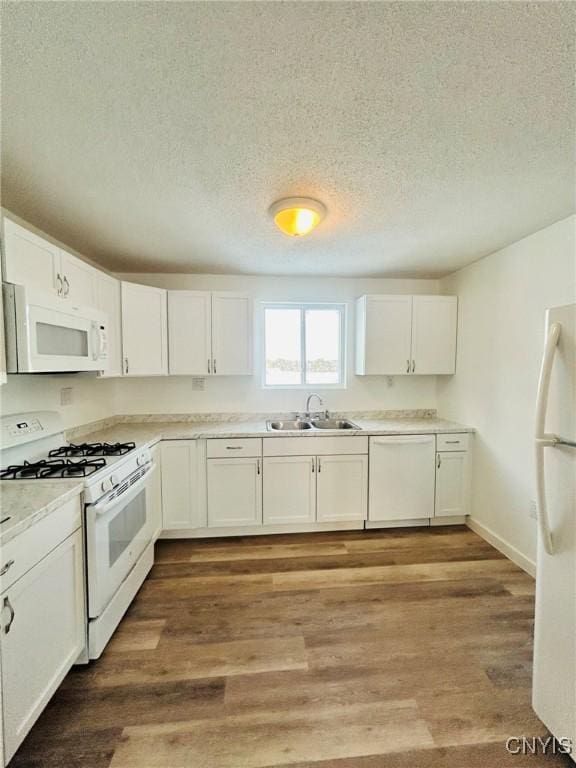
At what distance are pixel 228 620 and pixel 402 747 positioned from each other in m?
1.00

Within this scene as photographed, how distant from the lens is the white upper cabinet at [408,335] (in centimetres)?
309

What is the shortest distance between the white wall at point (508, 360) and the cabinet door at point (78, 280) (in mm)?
3044

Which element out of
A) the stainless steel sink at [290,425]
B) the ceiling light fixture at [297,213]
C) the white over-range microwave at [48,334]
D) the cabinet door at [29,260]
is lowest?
the stainless steel sink at [290,425]

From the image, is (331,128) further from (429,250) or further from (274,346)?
(274,346)

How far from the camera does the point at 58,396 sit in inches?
89.5

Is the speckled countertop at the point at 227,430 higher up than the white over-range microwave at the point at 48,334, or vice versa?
the white over-range microwave at the point at 48,334

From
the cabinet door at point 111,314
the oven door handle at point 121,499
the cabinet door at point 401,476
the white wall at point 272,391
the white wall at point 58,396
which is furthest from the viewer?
the white wall at point 272,391

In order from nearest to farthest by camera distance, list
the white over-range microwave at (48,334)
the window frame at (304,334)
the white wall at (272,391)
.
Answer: the white over-range microwave at (48,334)
the white wall at (272,391)
the window frame at (304,334)

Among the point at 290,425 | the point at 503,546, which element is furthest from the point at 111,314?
the point at 503,546

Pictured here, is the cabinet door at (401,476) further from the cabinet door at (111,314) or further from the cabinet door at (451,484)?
the cabinet door at (111,314)

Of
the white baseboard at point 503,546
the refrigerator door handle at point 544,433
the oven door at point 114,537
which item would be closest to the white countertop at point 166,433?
the oven door at point 114,537

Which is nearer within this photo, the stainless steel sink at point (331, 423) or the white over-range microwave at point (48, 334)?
the white over-range microwave at point (48, 334)

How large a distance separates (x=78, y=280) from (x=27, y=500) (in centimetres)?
142

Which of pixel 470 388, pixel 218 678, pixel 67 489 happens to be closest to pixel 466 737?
pixel 218 678
